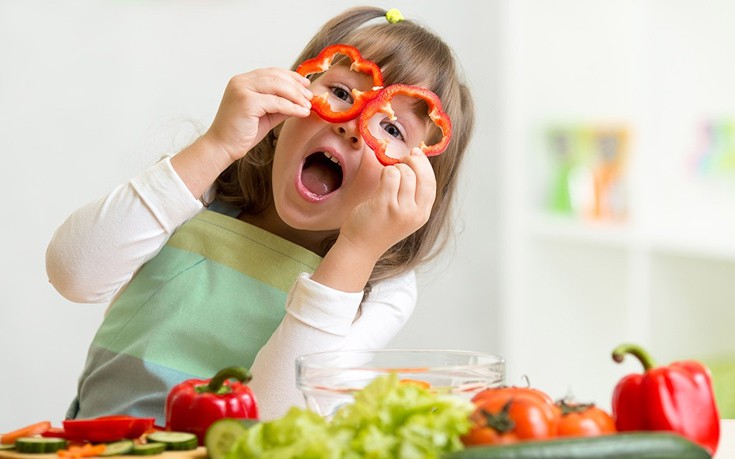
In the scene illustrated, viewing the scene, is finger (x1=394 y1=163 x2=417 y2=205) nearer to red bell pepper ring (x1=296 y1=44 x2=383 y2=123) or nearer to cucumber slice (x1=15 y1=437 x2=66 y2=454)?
red bell pepper ring (x1=296 y1=44 x2=383 y2=123)

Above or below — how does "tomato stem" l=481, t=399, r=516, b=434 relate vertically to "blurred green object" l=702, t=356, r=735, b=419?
above

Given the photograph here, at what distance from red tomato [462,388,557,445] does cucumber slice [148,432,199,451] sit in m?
0.24

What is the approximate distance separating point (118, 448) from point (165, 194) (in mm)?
618

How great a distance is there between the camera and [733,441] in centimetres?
102

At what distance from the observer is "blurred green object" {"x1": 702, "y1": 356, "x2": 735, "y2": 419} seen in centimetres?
260

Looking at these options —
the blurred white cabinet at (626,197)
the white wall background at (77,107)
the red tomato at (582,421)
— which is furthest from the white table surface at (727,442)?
the blurred white cabinet at (626,197)

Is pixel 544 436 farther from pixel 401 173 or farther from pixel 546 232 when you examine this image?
pixel 546 232

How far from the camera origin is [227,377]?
90cm

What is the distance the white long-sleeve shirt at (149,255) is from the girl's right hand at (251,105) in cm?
9

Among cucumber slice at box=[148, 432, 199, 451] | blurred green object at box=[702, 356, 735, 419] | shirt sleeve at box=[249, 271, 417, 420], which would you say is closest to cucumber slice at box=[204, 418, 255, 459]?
cucumber slice at box=[148, 432, 199, 451]

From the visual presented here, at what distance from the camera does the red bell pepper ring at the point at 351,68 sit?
1.44 meters

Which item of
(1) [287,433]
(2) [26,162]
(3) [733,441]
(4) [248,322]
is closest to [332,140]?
(4) [248,322]

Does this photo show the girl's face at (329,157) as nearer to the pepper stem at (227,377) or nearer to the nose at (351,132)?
the nose at (351,132)

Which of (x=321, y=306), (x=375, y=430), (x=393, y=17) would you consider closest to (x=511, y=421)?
(x=375, y=430)
